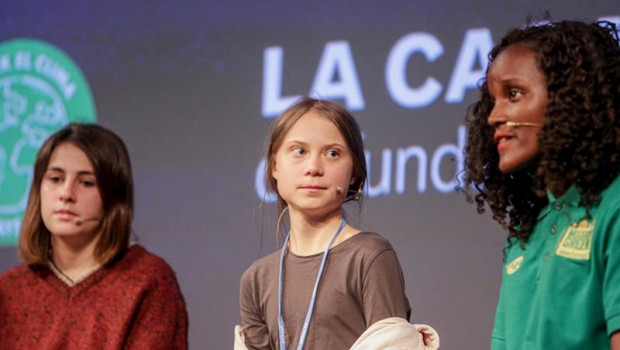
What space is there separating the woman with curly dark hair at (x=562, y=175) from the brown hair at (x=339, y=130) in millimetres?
397

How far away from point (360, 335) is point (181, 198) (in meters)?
1.77

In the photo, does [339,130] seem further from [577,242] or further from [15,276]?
[15,276]

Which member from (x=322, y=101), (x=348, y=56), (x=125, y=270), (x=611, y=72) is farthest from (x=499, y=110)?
(x=348, y=56)

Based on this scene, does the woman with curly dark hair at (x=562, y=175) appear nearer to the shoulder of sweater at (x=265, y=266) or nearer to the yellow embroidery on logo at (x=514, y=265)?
the yellow embroidery on logo at (x=514, y=265)

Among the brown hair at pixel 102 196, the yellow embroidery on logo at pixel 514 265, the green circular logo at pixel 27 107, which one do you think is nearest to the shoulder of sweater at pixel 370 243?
the yellow embroidery on logo at pixel 514 265

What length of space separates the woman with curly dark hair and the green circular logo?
2424 mm

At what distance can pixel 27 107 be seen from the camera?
155 inches

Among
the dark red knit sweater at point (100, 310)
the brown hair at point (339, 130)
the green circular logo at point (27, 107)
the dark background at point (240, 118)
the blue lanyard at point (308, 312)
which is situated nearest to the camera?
the blue lanyard at point (308, 312)

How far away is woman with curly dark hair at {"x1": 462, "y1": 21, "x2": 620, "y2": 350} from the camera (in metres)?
1.54

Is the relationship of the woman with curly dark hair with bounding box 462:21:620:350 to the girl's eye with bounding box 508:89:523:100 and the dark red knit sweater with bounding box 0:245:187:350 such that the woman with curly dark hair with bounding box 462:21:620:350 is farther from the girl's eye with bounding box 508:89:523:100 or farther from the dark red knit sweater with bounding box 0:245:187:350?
the dark red knit sweater with bounding box 0:245:187:350

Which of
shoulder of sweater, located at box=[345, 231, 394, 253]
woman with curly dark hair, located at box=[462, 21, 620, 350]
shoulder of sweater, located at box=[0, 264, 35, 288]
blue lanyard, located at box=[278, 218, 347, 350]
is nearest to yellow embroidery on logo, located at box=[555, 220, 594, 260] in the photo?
woman with curly dark hair, located at box=[462, 21, 620, 350]

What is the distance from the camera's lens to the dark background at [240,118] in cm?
302

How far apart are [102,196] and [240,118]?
0.88m

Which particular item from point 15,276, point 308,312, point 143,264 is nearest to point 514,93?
point 308,312
